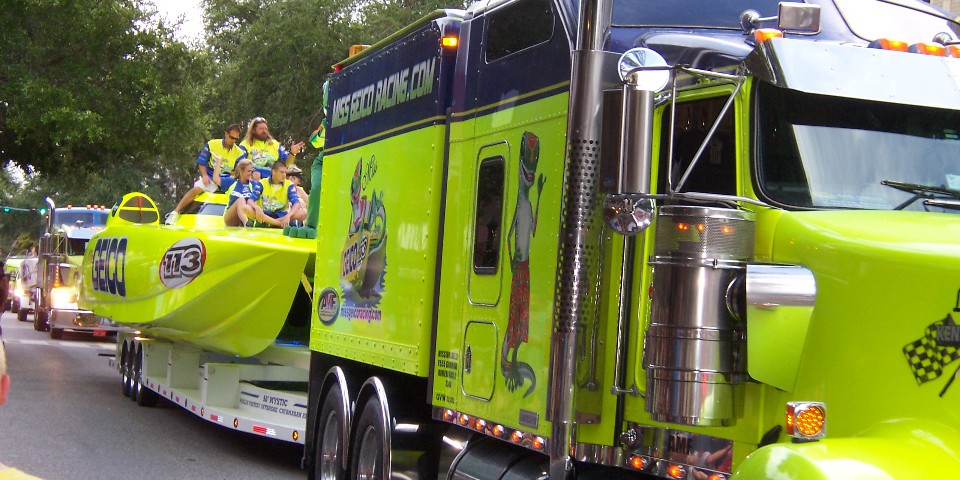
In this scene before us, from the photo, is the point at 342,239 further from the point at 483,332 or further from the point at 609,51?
the point at 609,51

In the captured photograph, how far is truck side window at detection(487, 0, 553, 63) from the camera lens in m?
6.51

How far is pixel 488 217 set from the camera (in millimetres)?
6965

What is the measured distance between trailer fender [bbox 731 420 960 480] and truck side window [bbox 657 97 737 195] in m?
1.31

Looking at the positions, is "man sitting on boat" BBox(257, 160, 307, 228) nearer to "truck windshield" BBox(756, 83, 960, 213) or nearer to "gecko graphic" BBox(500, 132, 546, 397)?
"gecko graphic" BBox(500, 132, 546, 397)

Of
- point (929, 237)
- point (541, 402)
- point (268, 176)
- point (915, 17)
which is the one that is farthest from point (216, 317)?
point (929, 237)

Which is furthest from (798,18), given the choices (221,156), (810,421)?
(221,156)

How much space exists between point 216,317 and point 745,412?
812cm

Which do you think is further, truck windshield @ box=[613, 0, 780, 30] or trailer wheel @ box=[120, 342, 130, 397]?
trailer wheel @ box=[120, 342, 130, 397]

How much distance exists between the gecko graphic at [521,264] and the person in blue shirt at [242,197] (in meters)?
7.61

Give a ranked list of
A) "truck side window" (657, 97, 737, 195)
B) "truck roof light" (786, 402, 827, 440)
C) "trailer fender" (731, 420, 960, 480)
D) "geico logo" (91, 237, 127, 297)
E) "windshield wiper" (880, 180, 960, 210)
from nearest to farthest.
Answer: "trailer fender" (731, 420, 960, 480)
"truck roof light" (786, 402, 827, 440)
"windshield wiper" (880, 180, 960, 210)
"truck side window" (657, 97, 737, 195)
"geico logo" (91, 237, 127, 297)

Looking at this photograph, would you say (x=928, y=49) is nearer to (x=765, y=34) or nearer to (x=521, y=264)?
(x=765, y=34)

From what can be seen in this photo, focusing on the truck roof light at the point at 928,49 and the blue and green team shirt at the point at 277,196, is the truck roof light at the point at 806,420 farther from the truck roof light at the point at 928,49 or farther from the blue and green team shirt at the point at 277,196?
the blue and green team shirt at the point at 277,196

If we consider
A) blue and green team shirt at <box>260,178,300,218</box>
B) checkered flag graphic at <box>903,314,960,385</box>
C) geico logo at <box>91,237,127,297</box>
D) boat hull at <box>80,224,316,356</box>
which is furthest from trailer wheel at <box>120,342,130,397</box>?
checkered flag graphic at <box>903,314,960,385</box>

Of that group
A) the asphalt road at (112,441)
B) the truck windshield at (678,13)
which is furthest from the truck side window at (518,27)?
the asphalt road at (112,441)
